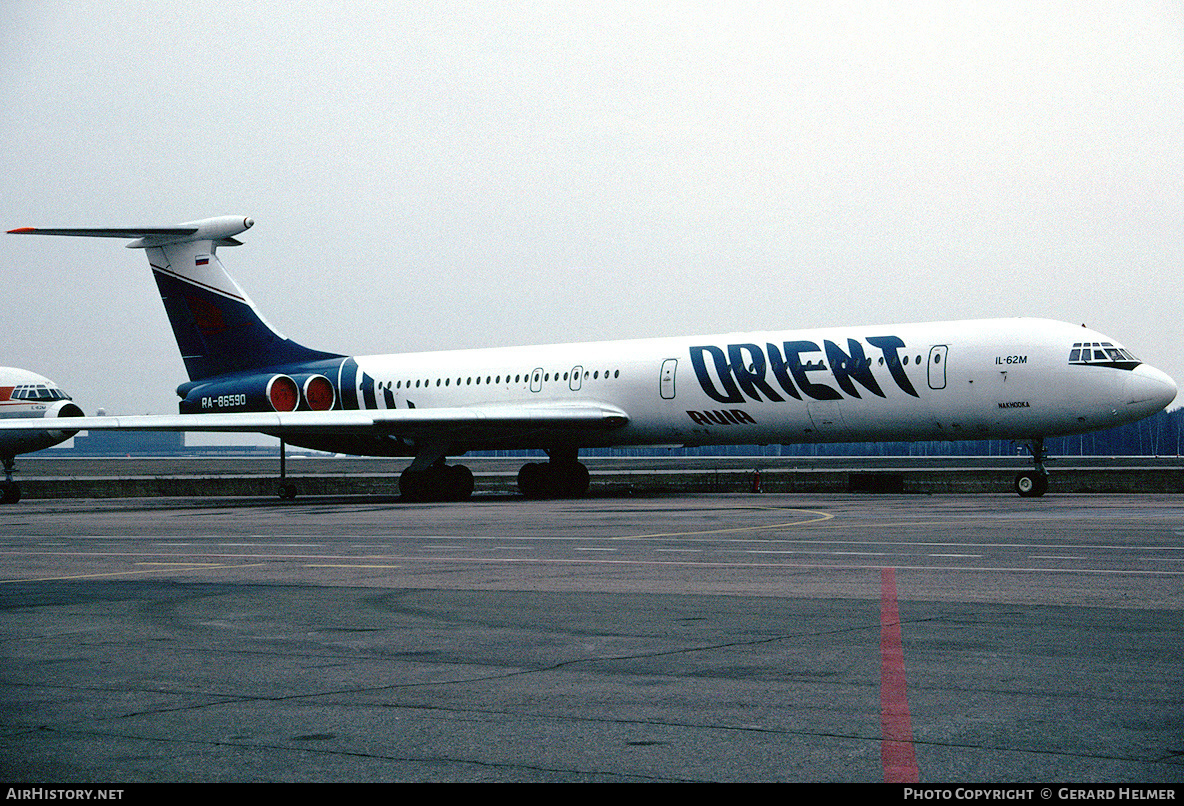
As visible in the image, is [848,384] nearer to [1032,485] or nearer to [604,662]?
[1032,485]

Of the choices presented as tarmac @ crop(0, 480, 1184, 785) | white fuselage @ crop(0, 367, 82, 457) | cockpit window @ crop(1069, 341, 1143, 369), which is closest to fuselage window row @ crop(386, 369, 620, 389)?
white fuselage @ crop(0, 367, 82, 457)

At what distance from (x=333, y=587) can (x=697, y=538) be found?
661cm

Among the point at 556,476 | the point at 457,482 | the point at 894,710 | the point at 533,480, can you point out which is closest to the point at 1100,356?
the point at 556,476

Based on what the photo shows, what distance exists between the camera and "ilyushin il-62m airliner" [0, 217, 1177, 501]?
27766mm

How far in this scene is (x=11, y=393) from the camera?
37.1 m

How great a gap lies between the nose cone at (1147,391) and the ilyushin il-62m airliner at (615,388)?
3 centimetres

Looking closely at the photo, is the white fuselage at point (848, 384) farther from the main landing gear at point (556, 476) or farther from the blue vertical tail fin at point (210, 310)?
the blue vertical tail fin at point (210, 310)

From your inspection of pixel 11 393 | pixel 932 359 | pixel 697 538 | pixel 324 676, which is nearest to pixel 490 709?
pixel 324 676

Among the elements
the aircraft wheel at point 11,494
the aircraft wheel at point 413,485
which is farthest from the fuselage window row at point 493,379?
the aircraft wheel at point 11,494

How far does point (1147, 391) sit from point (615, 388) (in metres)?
12.3

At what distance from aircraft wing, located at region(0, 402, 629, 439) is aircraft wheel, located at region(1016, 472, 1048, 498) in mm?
9544

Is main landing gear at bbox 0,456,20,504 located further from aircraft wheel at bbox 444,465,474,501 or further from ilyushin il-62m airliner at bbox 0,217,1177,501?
aircraft wheel at bbox 444,465,474,501

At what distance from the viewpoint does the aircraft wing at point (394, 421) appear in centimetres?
3131

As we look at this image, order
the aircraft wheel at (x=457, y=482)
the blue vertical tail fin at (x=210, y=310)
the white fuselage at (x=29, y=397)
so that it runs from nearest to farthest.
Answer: the aircraft wheel at (x=457, y=482) < the white fuselage at (x=29, y=397) < the blue vertical tail fin at (x=210, y=310)
